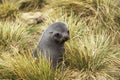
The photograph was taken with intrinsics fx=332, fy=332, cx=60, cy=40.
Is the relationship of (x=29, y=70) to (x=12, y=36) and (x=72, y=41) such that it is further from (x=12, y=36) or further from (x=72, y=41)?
(x=12, y=36)

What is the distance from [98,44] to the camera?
219 inches

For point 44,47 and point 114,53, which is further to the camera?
point 114,53

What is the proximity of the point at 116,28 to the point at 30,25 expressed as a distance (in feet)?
7.50

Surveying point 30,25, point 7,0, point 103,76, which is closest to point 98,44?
point 103,76

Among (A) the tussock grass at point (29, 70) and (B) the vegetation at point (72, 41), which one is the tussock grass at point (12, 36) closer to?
(B) the vegetation at point (72, 41)

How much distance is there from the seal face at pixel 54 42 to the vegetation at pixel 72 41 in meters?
0.17

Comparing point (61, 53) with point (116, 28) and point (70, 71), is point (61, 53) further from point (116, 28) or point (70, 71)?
point (116, 28)

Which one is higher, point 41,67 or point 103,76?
point 41,67

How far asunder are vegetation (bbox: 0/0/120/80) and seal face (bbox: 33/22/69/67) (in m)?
0.17

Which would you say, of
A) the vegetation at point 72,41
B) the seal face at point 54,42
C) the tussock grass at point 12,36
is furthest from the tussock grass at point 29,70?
the tussock grass at point 12,36

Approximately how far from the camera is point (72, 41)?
217 inches

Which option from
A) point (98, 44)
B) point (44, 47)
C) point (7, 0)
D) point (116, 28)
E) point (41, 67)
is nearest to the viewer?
point (41, 67)

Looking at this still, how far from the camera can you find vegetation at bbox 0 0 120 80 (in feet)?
15.5

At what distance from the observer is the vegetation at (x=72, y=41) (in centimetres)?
471
